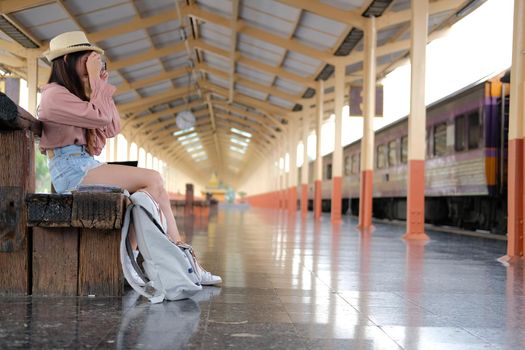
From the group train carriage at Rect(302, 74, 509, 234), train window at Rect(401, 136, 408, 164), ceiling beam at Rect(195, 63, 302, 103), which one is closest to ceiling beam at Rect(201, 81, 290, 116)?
ceiling beam at Rect(195, 63, 302, 103)

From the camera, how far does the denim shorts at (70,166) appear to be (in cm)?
362

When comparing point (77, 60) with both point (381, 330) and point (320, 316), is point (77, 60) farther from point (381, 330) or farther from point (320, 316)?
point (381, 330)

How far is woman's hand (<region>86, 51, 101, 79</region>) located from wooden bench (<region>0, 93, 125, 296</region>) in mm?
451

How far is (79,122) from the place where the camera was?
3551 millimetres

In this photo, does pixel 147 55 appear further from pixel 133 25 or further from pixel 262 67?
pixel 262 67

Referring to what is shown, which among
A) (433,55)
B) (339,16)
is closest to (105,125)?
(339,16)

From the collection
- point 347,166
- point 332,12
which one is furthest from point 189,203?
point 332,12

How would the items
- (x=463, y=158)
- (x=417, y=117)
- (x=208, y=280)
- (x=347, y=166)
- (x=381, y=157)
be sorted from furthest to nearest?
(x=347, y=166), (x=381, y=157), (x=463, y=158), (x=417, y=117), (x=208, y=280)

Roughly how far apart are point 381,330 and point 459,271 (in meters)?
2.82

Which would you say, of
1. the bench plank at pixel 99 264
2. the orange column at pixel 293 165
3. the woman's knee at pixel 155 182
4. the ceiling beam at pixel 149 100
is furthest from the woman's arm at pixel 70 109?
the orange column at pixel 293 165

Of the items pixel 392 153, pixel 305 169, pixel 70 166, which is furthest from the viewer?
pixel 305 169

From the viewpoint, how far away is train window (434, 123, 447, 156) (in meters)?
13.1

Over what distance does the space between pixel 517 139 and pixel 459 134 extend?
5328 millimetres

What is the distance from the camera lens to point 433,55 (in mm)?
19578
